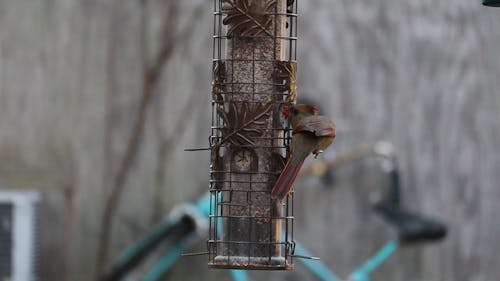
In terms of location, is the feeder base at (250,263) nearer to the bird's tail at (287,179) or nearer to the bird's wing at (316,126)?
the bird's tail at (287,179)

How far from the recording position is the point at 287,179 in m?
5.77

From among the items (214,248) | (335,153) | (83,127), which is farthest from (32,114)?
(214,248)

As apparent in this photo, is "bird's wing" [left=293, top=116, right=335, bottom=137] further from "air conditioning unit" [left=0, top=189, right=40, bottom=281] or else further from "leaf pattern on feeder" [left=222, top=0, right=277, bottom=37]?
"air conditioning unit" [left=0, top=189, right=40, bottom=281]

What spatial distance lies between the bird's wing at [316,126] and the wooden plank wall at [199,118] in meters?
3.50

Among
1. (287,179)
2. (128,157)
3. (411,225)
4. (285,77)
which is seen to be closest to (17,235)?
(128,157)

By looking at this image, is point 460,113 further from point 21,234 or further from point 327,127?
point 327,127

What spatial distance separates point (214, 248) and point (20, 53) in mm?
4147

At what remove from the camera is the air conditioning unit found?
922cm

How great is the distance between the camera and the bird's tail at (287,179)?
5.75 m

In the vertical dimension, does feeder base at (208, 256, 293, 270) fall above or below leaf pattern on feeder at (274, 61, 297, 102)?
below

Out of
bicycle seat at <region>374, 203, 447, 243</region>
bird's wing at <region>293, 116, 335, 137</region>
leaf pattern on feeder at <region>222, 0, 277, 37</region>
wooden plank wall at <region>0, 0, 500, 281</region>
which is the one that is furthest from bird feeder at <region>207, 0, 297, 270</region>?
wooden plank wall at <region>0, 0, 500, 281</region>

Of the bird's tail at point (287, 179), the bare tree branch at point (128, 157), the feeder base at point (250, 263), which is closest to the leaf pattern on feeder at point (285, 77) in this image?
the bird's tail at point (287, 179)

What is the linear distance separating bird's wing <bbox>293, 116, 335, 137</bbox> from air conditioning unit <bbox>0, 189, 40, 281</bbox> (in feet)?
12.4

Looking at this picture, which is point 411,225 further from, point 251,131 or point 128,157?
point 251,131
